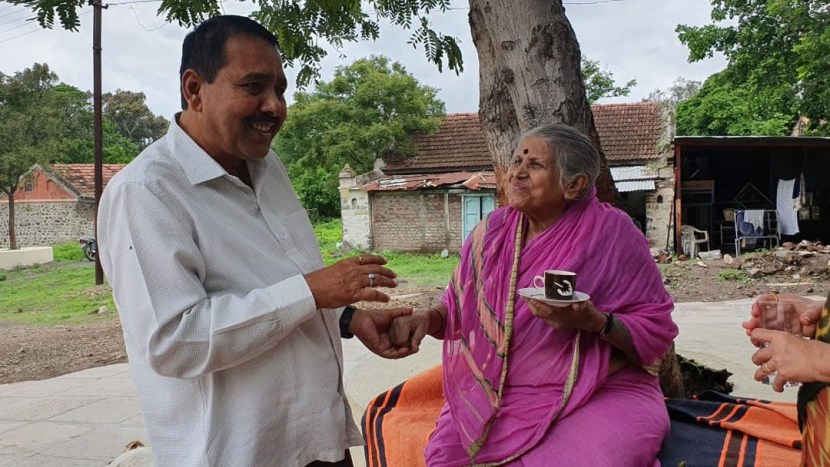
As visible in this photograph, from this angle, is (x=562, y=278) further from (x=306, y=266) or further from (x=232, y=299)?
(x=232, y=299)

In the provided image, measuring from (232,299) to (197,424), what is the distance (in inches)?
13.5

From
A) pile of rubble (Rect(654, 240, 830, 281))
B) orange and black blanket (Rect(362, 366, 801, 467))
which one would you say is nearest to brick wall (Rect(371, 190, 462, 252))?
pile of rubble (Rect(654, 240, 830, 281))

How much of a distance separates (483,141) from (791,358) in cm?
1845

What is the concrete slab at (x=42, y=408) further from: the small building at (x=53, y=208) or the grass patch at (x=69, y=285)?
the small building at (x=53, y=208)

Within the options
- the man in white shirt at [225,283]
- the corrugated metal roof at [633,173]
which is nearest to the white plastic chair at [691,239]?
the corrugated metal roof at [633,173]

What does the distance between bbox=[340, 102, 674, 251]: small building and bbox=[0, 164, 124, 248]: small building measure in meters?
12.8

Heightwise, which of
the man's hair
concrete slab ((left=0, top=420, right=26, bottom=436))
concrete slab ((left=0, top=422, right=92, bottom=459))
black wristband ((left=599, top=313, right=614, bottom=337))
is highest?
the man's hair

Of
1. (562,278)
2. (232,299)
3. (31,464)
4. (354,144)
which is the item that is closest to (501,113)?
(562,278)

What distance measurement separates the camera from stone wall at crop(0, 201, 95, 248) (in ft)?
84.1

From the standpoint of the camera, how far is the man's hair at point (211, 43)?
5.29 ft

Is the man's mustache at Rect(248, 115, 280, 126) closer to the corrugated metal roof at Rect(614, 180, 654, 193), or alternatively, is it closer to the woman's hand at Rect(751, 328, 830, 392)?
the woman's hand at Rect(751, 328, 830, 392)

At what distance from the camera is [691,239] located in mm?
15547

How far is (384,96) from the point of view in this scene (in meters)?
19.9

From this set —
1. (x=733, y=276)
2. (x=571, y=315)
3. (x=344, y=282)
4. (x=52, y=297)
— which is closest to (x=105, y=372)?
(x=344, y=282)
